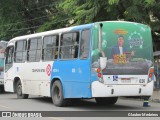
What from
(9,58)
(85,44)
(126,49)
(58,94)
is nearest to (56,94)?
(58,94)

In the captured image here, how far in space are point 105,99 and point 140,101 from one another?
2.67m

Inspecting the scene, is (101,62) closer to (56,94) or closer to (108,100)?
(56,94)

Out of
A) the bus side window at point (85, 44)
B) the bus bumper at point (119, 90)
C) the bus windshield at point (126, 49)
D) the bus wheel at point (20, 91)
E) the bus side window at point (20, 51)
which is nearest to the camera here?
the bus bumper at point (119, 90)

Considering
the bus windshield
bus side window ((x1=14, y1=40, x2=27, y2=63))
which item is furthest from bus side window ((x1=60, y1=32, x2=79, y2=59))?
bus side window ((x1=14, y1=40, x2=27, y2=63))

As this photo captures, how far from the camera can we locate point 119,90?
48.8ft

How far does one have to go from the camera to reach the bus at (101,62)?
48.4ft

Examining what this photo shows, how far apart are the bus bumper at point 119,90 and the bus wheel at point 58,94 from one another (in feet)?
7.09

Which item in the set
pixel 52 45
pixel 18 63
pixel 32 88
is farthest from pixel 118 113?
pixel 18 63

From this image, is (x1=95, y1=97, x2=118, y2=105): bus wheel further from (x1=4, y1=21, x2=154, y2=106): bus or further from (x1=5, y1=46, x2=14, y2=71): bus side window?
(x1=5, y1=46, x2=14, y2=71): bus side window

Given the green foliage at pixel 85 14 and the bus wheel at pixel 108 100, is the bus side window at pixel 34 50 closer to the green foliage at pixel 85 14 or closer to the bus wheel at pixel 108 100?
the bus wheel at pixel 108 100

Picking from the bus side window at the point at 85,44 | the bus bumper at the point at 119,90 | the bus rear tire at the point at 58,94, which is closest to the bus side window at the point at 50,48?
the bus rear tire at the point at 58,94

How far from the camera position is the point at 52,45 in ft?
57.4

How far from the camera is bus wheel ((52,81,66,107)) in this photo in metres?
16.5

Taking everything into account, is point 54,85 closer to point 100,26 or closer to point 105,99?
point 105,99
